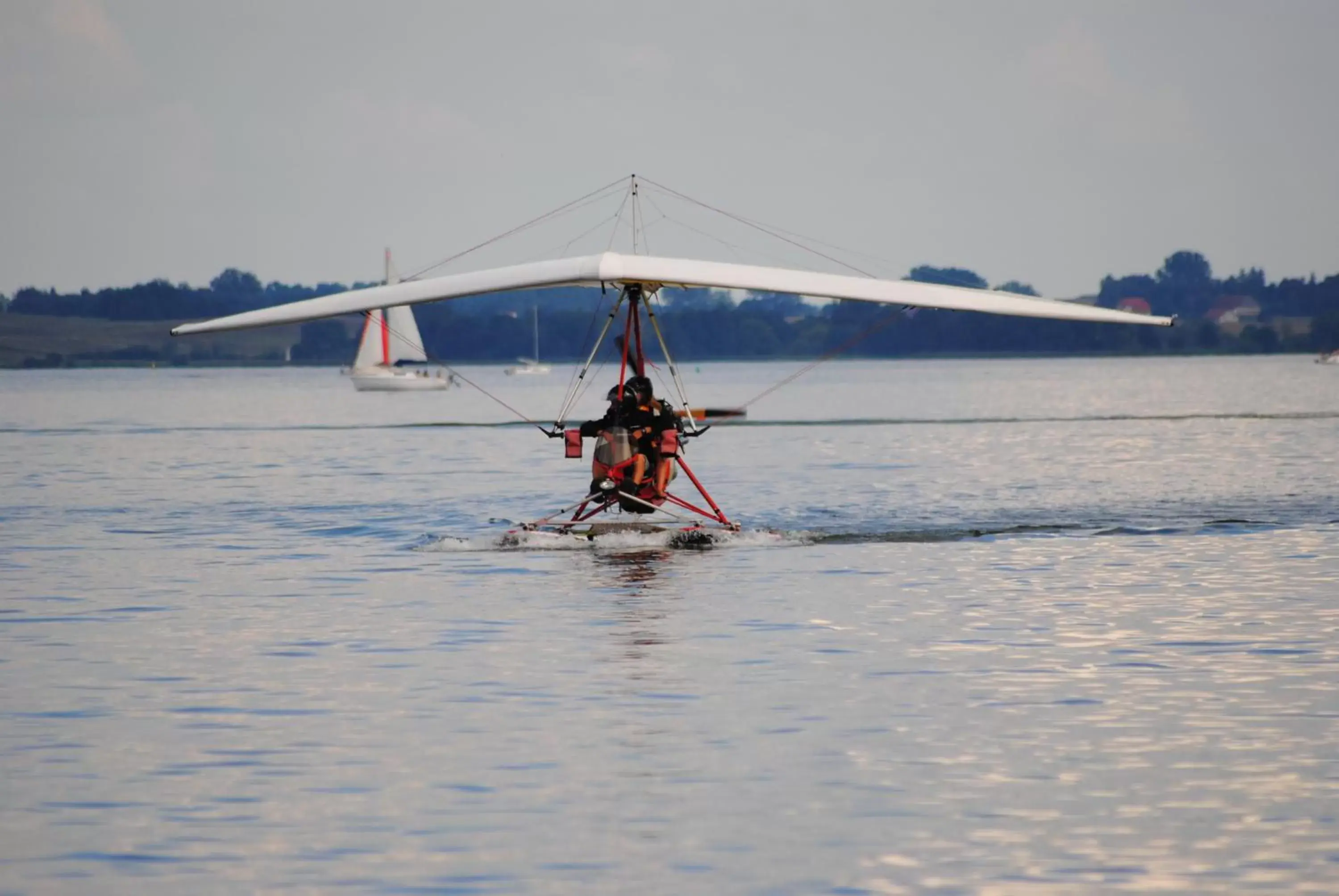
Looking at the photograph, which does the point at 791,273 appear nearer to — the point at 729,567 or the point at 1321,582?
the point at 729,567

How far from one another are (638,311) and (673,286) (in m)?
0.73

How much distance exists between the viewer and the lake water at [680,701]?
29.9 feet

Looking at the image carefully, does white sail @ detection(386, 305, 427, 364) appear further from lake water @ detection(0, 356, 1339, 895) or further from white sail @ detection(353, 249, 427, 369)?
lake water @ detection(0, 356, 1339, 895)

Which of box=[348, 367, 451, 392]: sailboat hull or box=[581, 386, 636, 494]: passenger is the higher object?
box=[581, 386, 636, 494]: passenger

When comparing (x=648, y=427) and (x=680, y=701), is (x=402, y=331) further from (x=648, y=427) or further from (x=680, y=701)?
(x=680, y=701)

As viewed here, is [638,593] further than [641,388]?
No

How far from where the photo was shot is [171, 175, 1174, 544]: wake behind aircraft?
2372 cm

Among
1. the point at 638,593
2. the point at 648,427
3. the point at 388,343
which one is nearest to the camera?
the point at 638,593

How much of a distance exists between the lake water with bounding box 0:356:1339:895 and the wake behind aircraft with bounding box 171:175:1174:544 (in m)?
0.83

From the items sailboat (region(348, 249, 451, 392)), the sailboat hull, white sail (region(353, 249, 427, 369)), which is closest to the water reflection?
white sail (region(353, 249, 427, 369))

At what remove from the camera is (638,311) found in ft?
79.1

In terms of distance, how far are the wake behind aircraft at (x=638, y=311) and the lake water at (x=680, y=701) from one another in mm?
831

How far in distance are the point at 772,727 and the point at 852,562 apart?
1026 cm

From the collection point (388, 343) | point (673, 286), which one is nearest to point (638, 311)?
point (673, 286)
